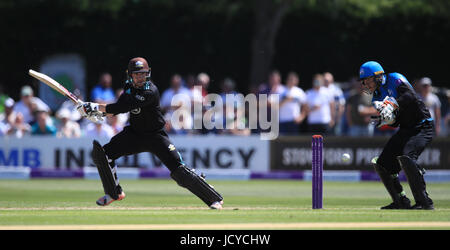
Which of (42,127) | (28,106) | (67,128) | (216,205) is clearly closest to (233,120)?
(67,128)

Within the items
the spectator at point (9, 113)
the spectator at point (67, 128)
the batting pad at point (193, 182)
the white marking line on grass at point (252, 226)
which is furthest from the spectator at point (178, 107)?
the white marking line on grass at point (252, 226)

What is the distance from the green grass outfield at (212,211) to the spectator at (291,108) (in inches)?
76.3

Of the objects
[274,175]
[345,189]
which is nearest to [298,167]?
[274,175]

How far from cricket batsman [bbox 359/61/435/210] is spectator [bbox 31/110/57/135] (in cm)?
982

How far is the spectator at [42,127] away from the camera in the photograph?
19.6 metres

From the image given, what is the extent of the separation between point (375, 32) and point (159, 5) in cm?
590

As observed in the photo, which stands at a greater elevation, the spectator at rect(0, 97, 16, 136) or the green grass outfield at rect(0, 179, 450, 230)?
the spectator at rect(0, 97, 16, 136)

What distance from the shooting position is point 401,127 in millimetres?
11562

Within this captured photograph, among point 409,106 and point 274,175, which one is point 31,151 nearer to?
point 274,175

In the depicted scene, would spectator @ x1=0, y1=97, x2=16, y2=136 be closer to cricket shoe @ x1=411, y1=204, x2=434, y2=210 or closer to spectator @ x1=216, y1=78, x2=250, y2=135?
spectator @ x1=216, y1=78, x2=250, y2=135

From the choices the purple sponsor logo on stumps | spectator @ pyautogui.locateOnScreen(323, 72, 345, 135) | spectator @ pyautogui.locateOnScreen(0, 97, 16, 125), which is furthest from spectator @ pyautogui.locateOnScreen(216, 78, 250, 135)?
the purple sponsor logo on stumps

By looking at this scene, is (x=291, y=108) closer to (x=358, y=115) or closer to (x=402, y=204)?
(x=358, y=115)

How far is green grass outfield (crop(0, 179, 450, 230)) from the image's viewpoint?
31.4 feet

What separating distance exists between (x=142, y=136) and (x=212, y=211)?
1292 millimetres
